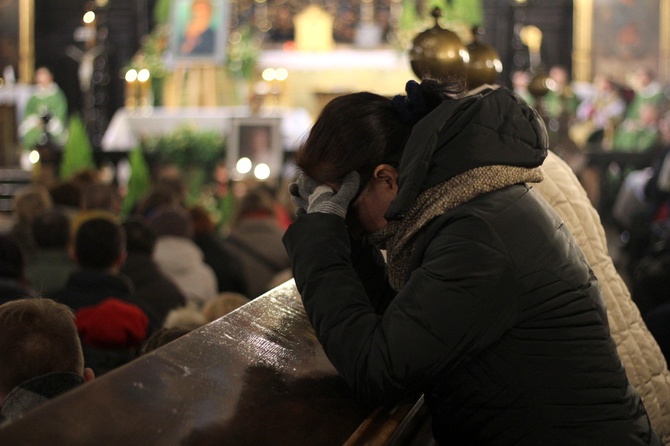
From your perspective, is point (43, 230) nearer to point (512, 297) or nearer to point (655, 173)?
point (512, 297)

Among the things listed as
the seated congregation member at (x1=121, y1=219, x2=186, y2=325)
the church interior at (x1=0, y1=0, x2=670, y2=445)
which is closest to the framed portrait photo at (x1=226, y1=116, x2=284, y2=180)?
the church interior at (x1=0, y1=0, x2=670, y2=445)

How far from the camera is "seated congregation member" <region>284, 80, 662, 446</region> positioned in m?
1.72

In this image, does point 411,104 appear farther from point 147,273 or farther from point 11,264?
point 147,273

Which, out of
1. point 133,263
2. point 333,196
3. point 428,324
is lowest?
point 133,263

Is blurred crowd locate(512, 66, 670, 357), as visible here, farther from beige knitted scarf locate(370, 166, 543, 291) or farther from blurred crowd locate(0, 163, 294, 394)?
beige knitted scarf locate(370, 166, 543, 291)

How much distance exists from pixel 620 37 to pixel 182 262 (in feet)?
39.6

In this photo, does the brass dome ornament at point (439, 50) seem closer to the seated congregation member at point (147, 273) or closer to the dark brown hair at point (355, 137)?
the seated congregation member at point (147, 273)

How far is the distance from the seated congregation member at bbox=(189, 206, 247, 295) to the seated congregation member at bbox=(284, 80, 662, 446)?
3569mm

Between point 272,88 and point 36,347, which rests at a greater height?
point 272,88

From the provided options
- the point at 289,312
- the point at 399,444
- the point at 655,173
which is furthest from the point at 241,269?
the point at 655,173

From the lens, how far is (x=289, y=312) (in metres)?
2.27

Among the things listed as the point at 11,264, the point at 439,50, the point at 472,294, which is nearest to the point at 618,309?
the point at 472,294

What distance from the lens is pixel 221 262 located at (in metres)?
5.50

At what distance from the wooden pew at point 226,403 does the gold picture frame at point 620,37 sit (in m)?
14.1
